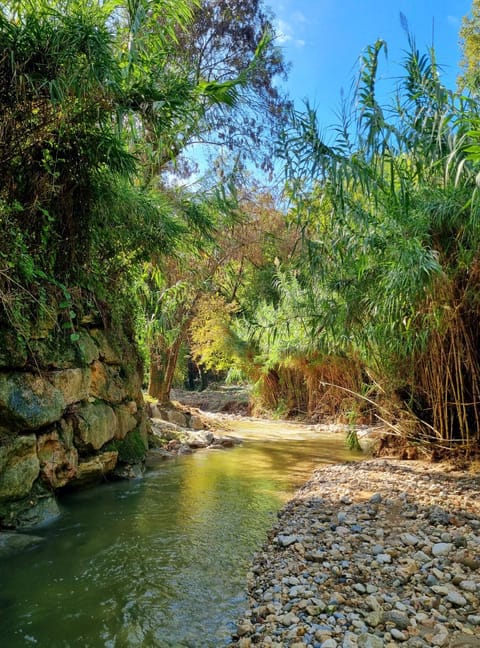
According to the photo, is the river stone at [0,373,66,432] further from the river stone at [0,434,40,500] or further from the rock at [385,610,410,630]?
the rock at [385,610,410,630]

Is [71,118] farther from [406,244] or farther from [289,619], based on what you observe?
[289,619]

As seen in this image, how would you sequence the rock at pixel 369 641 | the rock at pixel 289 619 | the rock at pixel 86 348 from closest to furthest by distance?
the rock at pixel 369 641, the rock at pixel 289 619, the rock at pixel 86 348

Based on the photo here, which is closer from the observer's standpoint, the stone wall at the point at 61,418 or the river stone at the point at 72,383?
the stone wall at the point at 61,418

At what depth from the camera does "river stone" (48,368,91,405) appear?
3801mm

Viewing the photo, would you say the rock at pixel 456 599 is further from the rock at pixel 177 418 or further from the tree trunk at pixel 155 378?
the tree trunk at pixel 155 378

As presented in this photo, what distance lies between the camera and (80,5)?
3.03 meters

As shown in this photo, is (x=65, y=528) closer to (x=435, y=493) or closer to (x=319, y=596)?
(x=319, y=596)

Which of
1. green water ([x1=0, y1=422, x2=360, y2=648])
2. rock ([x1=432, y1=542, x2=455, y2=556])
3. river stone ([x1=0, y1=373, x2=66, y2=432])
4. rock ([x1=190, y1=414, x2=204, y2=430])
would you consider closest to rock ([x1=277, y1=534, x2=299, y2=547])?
green water ([x1=0, y1=422, x2=360, y2=648])

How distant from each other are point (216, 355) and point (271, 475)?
8.62 m

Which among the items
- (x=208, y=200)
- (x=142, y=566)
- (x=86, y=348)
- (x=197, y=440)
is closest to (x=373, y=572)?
(x=142, y=566)

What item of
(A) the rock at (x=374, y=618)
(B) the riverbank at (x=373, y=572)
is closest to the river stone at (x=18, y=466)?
(B) the riverbank at (x=373, y=572)

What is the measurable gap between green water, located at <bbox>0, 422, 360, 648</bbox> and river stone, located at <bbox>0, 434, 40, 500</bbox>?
35 cm

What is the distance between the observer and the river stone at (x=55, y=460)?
11.6 ft

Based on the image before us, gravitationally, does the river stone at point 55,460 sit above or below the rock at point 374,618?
above
